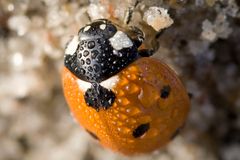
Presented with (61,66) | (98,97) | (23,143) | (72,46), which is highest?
(72,46)

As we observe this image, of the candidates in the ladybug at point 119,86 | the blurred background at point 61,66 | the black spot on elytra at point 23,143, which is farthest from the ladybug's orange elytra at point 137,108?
the black spot on elytra at point 23,143

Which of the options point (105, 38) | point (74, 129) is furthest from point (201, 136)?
point (105, 38)

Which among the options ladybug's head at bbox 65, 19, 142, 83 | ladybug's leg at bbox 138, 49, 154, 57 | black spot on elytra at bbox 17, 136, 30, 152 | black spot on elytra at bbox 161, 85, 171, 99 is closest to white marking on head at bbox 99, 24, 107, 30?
ladybug's head at bbox 65, 19, 142, 83

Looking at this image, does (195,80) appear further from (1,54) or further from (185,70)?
(1,54)

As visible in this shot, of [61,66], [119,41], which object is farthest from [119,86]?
[61,66]

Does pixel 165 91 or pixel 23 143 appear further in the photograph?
pixel 23 143

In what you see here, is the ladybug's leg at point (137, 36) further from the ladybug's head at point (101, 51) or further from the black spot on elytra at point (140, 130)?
the black spot on elytra at point (140, 130)

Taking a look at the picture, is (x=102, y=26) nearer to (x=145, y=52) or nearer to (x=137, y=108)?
(x=145, y=52)
